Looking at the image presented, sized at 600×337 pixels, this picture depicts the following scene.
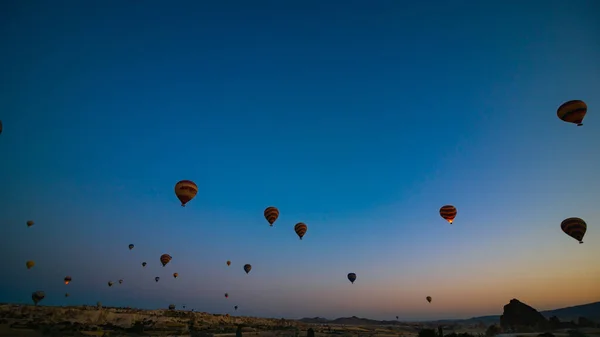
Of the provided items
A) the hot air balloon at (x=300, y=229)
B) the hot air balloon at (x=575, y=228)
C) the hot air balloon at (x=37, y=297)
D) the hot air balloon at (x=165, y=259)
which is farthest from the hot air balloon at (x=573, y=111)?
the hot air balloon at (x=37, y=297)

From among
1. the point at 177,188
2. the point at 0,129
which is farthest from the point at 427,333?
the point at 0,129

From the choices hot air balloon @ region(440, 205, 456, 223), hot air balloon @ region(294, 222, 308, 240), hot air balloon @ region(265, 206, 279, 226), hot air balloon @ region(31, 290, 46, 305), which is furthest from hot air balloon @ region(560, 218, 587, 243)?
hot air balloon @ region(31, 290, 46, 305)

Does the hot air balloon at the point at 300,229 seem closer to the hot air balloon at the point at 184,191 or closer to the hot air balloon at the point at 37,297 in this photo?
the hot air balloon at the point at 184,191

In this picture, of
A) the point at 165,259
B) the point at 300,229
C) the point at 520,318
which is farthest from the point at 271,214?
the point at 520,318

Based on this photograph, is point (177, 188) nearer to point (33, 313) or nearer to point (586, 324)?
point (33, 313)

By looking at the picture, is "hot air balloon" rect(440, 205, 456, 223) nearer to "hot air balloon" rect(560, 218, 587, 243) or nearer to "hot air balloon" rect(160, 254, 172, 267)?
"hot air balloon" rect(560, 218, 587, 243)

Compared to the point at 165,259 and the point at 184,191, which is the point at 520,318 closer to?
the point at 184,191
